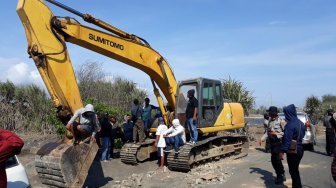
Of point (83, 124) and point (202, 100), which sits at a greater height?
point (202, 100)

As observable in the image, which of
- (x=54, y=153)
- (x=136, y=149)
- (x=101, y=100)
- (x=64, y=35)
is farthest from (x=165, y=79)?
(x=101, y=100)

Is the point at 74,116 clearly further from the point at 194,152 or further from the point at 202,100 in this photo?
the point at 202,100

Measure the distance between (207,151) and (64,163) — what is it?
617cm

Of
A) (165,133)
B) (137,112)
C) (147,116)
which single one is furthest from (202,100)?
(137,112)

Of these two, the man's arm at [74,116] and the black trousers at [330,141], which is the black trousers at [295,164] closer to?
the man's arm at [74,116]

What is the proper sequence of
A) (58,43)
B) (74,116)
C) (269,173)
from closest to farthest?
(74,116) < (58,43) < (269,173)

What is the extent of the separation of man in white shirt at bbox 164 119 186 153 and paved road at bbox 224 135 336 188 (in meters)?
1.96

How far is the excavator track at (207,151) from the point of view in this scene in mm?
12234

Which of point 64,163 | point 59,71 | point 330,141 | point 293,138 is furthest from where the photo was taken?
point 330,141

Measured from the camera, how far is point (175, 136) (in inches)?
503

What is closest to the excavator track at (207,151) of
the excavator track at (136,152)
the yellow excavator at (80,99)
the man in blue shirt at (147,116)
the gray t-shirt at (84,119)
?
the yellow excavator at (80,99)

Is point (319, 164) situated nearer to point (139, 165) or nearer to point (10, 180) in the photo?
point (139, 165)

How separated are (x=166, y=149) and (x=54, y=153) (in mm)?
5018

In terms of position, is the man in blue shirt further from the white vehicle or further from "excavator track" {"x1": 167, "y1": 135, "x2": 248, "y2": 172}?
the white vehicle
